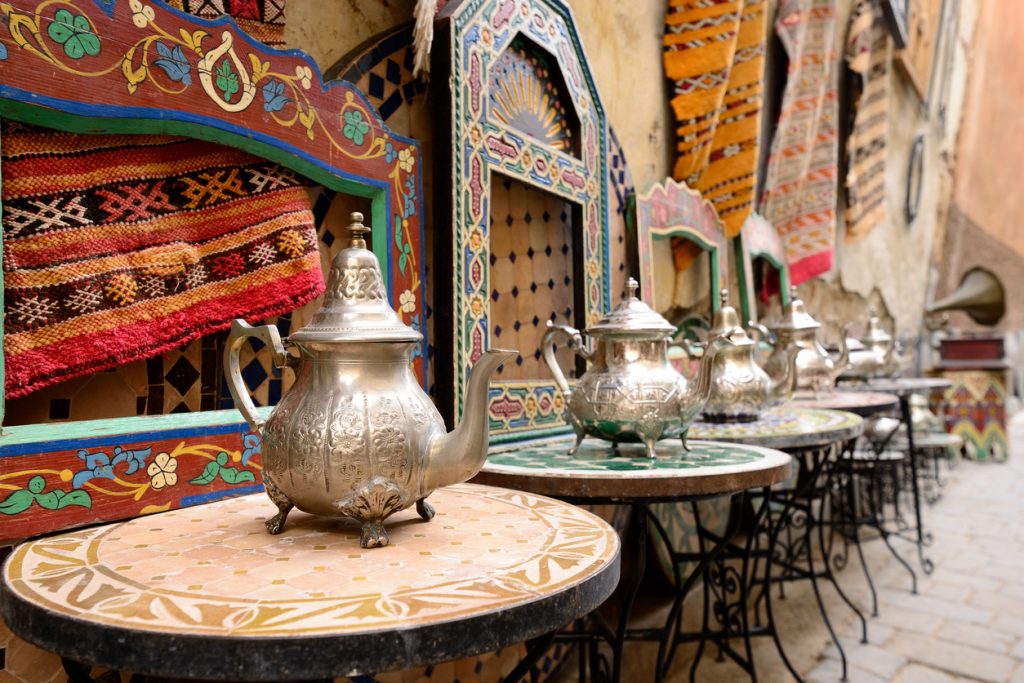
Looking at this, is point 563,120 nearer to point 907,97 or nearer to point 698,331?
point 698,331

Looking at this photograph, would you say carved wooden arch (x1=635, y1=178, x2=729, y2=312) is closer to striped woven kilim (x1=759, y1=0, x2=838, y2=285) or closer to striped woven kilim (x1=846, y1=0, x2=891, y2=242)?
striped woven kilim (x1=759, y1=0, x2=838, y2=285)

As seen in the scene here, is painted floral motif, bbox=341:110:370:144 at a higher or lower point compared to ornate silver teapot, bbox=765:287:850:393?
higher

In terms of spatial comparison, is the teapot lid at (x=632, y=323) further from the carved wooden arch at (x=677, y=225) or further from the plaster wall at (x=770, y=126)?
the carved wooden arch at (x=677, y=225)

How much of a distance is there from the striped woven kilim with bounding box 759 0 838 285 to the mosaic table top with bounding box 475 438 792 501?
10.8 feet

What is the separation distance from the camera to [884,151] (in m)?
6.27

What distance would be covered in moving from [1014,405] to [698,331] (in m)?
11.8

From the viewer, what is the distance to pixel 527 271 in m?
2.26

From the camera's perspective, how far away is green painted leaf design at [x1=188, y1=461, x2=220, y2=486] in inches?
48.8

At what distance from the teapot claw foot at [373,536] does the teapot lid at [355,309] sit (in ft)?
0.78

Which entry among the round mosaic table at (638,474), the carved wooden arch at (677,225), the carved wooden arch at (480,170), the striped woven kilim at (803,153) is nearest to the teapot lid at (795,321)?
the carved wooden arch at (677,225)

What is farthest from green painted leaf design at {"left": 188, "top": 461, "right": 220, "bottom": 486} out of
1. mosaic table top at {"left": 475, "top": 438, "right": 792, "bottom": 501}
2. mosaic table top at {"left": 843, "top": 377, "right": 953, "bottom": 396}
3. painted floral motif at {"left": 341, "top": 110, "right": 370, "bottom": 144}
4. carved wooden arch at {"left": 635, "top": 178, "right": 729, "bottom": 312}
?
mosaic table top at {"left": 843, "top": 377, "right": 953, "bottom": 396}

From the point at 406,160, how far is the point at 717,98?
79.8 inches

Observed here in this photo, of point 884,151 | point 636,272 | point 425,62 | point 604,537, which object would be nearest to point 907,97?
point 884,151

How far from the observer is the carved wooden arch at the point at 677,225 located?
2.81 meters
